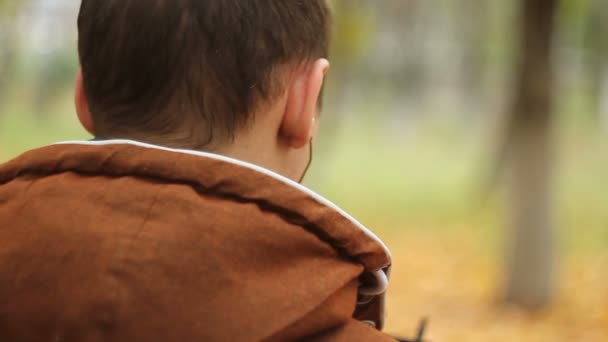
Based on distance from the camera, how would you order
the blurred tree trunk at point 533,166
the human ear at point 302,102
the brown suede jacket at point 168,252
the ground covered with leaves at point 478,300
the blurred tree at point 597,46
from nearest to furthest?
the brown suede jacket at point 168,252, the human ear at point 302,102, the ground covered with leaves at point 478,300, the blurred tree trunk at point 533,166, the blurred tree at point 597,46

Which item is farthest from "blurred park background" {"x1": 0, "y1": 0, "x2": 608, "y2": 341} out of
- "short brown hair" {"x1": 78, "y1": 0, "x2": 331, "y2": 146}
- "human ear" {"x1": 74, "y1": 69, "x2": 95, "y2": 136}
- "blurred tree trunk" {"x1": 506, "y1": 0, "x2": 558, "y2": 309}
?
"short brown hair" {"x1": 78, "y1": 0, "x2": 331, "y2": 146}

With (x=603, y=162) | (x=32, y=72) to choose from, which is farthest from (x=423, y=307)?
(x=32, y=72)

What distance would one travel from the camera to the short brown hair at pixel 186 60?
0.99 m

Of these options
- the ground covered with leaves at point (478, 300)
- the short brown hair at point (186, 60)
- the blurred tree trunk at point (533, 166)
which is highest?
the short brown hair at point (186, 60)

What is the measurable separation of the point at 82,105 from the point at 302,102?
10.9 inches

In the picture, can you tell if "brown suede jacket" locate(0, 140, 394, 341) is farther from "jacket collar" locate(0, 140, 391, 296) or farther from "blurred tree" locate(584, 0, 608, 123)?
"blurred tree" locate(584, 0, 608, 123)

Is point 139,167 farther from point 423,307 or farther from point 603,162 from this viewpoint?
point 603,162

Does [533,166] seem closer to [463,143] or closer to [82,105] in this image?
[82,105]

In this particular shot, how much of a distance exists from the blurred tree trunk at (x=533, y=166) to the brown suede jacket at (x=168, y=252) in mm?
4006

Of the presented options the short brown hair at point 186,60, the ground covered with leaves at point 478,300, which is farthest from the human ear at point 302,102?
the ground covered with leaves at point 478,300

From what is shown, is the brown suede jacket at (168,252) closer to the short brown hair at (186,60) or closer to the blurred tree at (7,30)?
the short brown hair at (186,60)

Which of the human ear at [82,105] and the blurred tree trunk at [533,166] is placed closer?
the human ear at [82,105]

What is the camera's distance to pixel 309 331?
97 cm

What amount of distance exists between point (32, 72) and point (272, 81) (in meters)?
14.0
